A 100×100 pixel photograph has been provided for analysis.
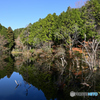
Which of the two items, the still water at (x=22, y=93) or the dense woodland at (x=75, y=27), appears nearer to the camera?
the still water at (x=22, y=93)

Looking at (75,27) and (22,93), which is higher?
(75,27)

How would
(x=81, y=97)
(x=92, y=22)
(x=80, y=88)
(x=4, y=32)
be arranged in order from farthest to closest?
(x=4, y=32) → (x=92, y=22) → (x=80, y=88) → (x=81, y=97)

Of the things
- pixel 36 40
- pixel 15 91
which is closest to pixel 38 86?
pixel 15 91

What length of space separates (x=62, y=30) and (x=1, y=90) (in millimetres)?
23027

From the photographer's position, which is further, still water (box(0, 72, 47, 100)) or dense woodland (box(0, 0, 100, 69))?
dense woodland (box(0, 0, 100, 69))

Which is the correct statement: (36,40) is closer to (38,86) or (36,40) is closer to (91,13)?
→ (91,13)

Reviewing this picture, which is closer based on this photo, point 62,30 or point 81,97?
point 81,97

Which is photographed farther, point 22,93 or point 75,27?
point 75,27

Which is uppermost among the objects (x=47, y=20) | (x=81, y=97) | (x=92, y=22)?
(x=47, y=20)

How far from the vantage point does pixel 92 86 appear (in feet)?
27.1

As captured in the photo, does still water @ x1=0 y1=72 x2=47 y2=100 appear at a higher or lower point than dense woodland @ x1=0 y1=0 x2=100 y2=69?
lower

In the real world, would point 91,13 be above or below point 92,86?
above

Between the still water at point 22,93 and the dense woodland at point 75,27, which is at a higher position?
the dense woodland at point 75,27

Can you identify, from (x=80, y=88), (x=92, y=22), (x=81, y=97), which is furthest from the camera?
(x=92, y=22)
